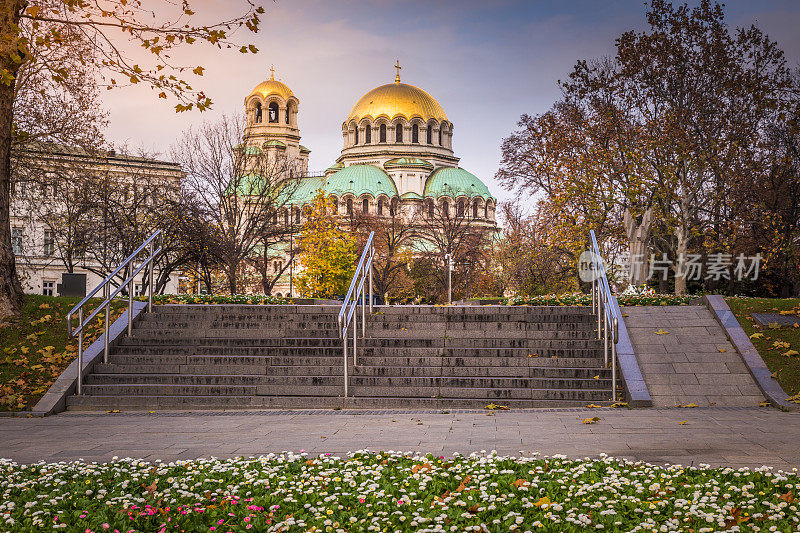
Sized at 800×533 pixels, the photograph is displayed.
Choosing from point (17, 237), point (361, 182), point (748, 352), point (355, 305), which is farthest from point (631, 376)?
point (361, 182)

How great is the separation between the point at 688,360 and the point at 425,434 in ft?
17.9

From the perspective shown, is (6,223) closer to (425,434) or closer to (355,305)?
(355,305)

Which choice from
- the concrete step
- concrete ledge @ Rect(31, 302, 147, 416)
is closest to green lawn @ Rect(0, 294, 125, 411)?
concrete ledge @ Rect(31, 302, 147, 416)

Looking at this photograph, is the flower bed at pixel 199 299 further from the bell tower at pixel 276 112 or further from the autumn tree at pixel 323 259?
the bell tower at pixel 276 112

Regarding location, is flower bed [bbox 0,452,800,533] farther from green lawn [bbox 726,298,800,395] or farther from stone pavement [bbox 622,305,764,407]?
Answer: green lawn [bbox 726,298,800,395]

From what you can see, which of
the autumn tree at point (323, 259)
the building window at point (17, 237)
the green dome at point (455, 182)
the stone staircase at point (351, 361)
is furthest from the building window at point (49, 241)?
the green dome at point (455, 182)

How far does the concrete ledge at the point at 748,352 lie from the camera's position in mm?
10266

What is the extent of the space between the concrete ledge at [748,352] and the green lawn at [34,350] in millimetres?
10216

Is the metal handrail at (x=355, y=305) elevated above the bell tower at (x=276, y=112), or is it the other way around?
the bell tower at (x=276, y=112)

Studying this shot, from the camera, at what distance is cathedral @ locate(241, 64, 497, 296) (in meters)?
90.3

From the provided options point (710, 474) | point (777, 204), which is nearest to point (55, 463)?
point (710, 474)

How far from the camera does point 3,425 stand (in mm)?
9594

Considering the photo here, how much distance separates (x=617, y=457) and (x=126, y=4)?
1040cm

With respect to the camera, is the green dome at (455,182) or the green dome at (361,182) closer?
the green dome at (361,182)
